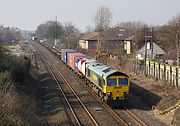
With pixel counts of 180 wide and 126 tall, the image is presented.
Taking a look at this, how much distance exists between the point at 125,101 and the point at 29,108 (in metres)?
6.71

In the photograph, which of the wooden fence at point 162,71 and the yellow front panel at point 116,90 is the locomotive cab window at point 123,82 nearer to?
the yellow front panel at point 116,90

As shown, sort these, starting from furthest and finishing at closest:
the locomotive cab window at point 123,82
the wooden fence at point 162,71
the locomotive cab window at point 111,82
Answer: the wooden fence at point 162,71 → the locomotive cab window at point 123,82 → the locomotive cab window at point 111,82

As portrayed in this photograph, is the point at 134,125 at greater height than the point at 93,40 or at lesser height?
lesser

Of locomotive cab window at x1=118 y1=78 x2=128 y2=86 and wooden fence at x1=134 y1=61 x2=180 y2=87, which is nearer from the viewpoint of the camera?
locomotive cab window at x1=118 y1=78 x2=128 y2=86

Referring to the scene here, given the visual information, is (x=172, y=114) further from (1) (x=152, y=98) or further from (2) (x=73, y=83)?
(2) (x=73, y=83)

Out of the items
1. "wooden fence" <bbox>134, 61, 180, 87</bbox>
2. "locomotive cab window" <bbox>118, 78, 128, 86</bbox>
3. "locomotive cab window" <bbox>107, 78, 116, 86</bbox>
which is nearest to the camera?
"locomotive cab window" <bbox>107, 78, 116, 86</bbox>

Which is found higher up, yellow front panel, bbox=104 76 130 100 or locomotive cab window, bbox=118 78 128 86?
locomotive cab window, bbox=118 78 128 86

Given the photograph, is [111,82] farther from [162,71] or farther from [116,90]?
[162,71]

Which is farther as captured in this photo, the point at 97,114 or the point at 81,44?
the point at 81,44

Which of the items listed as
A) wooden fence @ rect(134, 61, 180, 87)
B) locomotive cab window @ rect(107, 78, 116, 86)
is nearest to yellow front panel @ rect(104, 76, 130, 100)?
locomotive cab window @ rect(107, 78, 116, 86)

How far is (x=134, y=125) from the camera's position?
1942 cm

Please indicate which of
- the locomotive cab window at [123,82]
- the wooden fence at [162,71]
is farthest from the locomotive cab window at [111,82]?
the wooden fence at [162,71]

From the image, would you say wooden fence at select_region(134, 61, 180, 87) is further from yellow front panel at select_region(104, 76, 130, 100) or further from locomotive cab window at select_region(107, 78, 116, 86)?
locomotive cab window at select_region(107, 78, 116, 86)

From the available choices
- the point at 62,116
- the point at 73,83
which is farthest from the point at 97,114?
the point at 73,83
